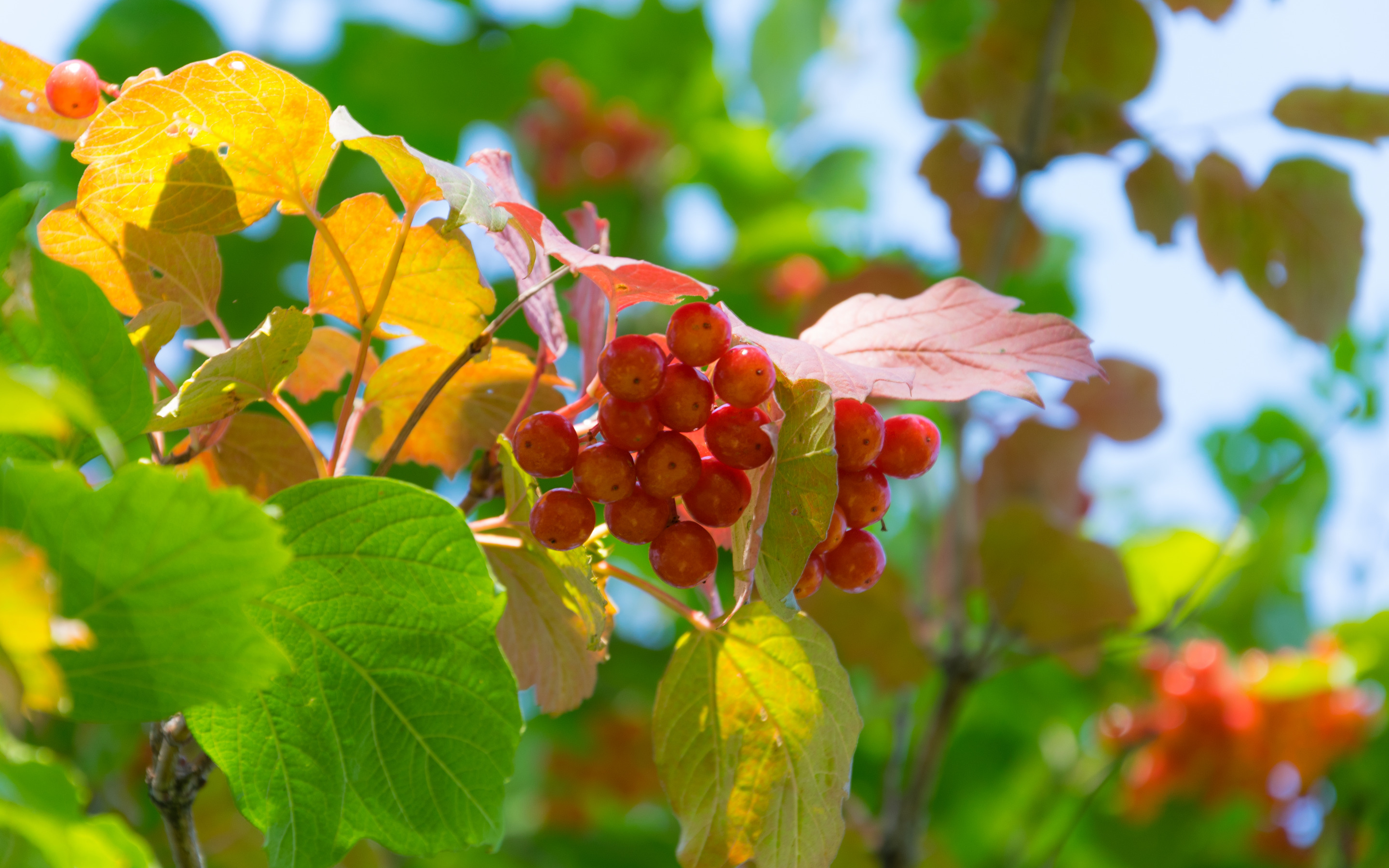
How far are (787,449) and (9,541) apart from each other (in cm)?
24

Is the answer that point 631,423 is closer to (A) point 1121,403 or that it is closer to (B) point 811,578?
(B) point 811,578

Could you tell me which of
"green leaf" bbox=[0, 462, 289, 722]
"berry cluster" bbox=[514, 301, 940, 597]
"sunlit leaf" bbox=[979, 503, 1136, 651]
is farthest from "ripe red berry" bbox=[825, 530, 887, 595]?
"sunlit leaf" bbox=[979, 503, 1136, 651]

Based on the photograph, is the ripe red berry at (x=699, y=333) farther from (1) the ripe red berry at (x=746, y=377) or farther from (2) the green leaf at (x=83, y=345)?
(2) the green leaf at (x=83, y=345)

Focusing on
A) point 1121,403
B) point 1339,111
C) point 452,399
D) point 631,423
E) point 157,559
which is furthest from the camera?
point 1121,403

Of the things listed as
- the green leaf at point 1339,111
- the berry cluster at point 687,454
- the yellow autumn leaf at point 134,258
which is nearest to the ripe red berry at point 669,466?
the berry cluster at point 687,454

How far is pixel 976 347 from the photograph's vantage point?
1.36 feet

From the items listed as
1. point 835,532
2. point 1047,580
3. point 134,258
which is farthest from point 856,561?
point 1047,580

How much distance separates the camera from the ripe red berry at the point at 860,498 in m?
0.41

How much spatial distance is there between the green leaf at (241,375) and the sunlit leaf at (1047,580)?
74cm

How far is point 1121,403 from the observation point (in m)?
1.04

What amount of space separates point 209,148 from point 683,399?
0.72 ft

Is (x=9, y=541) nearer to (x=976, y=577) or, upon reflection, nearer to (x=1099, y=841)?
(x=976, y=577)

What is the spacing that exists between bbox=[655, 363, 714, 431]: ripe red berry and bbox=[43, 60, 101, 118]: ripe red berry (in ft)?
0.93

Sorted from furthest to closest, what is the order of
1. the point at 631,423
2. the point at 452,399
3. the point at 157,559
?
the point at 452,399, the point at 631,423, the point at 157,559
